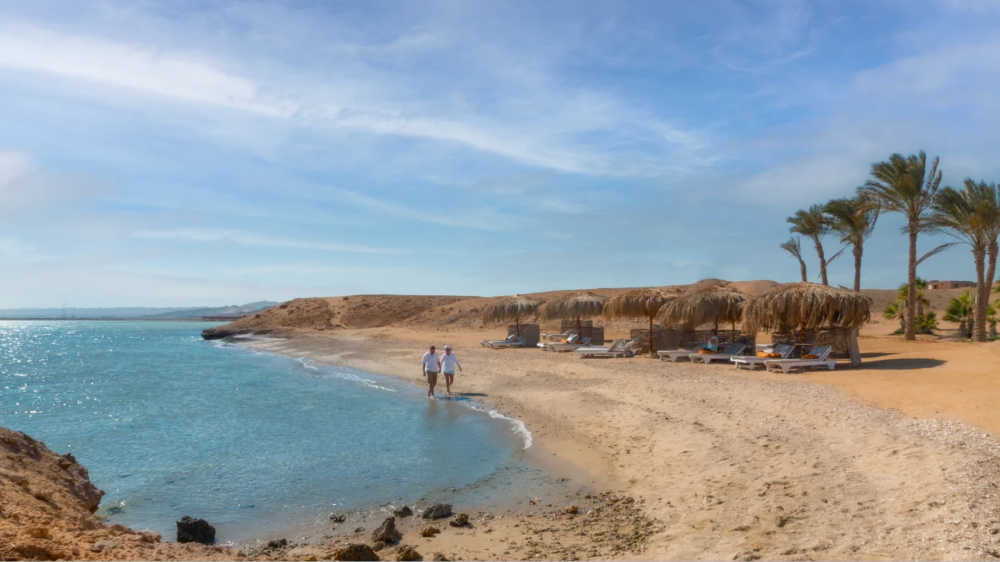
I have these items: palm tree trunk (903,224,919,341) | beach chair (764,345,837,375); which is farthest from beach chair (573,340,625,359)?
palm tree trunk (903,224,919,341)

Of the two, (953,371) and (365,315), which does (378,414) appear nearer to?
(953,371)

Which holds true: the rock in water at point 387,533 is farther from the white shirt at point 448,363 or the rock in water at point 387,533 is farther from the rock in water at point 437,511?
the white shirt at point 448,363

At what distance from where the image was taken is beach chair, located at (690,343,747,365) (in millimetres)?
17922

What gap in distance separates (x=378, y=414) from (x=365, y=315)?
160 feet

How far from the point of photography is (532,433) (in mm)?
11023

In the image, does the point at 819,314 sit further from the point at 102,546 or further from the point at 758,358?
the point at 102,546

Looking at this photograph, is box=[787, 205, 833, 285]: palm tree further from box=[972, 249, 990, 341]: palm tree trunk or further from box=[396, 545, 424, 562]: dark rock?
box=[396, 545, 424, 562]: dark rock

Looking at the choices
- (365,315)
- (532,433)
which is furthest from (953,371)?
(365,315)

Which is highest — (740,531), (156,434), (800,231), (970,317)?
(800,231)

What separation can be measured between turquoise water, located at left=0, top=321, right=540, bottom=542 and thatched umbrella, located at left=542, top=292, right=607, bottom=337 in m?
8.75

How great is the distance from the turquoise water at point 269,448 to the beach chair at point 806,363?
7.38 metres

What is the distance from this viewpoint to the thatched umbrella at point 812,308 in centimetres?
1600

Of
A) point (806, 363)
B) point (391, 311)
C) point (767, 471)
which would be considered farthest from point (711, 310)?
point (391, 311)

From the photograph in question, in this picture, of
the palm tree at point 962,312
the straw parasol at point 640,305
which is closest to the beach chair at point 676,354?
the straw parasol at point 640,305
